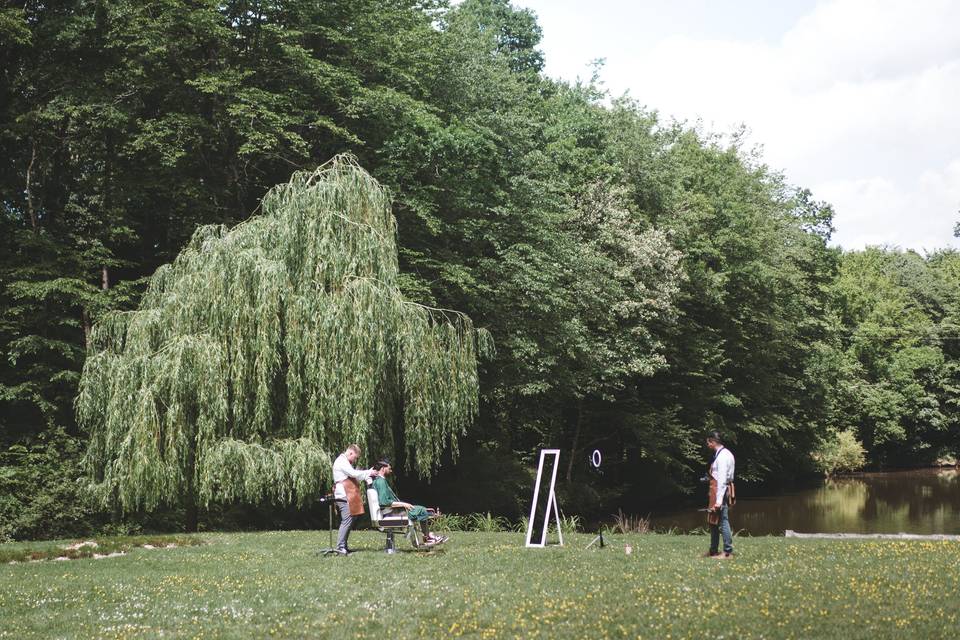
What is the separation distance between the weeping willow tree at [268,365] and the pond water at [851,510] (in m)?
12.6

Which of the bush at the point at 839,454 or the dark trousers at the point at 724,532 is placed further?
the bush at the point at 839,454

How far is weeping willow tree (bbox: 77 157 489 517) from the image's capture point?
19062mm

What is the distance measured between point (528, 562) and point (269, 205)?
11.7 metres

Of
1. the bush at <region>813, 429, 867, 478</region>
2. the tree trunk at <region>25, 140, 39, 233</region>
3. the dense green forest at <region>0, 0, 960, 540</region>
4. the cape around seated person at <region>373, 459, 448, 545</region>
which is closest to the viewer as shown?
the cape around seated person at <region>373, 459, 448, 545</region>

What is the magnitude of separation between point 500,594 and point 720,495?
13.7 feet

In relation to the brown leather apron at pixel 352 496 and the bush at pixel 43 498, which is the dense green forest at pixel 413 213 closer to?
the bush at pixel 43 498

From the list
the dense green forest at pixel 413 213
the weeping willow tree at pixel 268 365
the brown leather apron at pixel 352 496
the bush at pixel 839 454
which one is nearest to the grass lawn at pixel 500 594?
the brown leather apron at pixel 352 496

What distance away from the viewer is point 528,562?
13750 mm

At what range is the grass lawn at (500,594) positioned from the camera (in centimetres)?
962

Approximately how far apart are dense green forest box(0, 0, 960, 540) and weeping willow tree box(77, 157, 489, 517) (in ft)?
6.68

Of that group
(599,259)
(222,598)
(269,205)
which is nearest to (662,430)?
(599,259)

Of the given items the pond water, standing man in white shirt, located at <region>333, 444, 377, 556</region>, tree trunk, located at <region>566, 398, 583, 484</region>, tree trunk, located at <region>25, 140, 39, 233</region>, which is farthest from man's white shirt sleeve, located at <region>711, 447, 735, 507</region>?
tree trunk, located at <region>566, 398, 583, 484</region>

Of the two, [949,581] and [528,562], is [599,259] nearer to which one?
[528,562]

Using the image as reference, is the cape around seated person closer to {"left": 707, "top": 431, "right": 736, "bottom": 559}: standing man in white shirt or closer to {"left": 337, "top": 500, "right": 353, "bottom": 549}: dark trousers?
{"left": 337, "top": 500, "right": 353, "bottom": 549}: dark trousers
